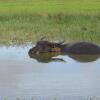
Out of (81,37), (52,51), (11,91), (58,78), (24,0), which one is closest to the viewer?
(11,91)

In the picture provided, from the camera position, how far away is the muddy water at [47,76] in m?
10.4

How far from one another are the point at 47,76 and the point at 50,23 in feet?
33.4

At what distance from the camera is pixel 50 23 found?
22.2 metres

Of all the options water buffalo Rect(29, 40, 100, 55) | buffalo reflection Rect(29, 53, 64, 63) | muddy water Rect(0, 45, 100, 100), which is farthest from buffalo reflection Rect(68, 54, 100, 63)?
buffalo reflection Rect(29, 53, 64, 63)

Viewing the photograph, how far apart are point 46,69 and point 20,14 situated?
11.1 metres

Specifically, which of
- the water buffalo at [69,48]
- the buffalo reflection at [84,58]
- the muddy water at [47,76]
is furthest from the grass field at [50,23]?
the muddy water at [47,76]

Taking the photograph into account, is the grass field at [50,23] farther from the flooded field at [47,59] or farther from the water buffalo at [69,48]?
the water buffalo at [69,48]

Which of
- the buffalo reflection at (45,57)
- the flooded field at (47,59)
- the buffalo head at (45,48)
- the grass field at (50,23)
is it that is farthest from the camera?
the grass field at (50,23)

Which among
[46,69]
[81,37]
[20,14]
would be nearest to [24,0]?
[20,14]

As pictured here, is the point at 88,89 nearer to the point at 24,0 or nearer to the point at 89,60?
the point at 89,60

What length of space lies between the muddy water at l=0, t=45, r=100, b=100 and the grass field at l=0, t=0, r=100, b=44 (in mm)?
3499

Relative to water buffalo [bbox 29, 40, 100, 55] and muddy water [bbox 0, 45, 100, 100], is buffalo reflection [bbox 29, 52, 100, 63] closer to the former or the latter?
muddy water [bbox 0, 45, 100, 100]

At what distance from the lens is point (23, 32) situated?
2014cm

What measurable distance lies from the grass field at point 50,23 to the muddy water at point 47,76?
11.5 ft
